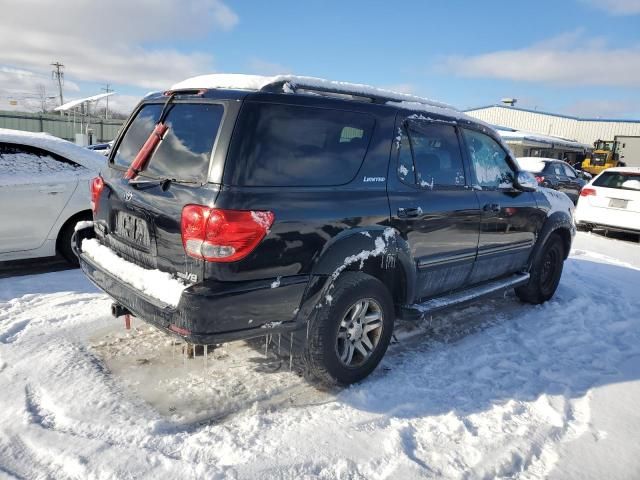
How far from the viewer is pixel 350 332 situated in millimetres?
3320

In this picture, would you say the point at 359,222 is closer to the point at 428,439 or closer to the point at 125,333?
the point at 428,439

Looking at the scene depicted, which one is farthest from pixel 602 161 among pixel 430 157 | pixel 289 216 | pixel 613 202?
pixel 289 216

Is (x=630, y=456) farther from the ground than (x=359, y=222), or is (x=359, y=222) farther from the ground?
(x=359, y=222)

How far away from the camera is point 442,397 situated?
129 inches

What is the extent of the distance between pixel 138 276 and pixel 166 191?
1.87 feet

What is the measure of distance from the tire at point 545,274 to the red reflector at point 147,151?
156 inches

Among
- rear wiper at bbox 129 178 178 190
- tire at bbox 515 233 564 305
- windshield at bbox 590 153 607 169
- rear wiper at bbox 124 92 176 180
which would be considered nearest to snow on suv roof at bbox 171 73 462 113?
rear wiper at bbox 124 92 176 180

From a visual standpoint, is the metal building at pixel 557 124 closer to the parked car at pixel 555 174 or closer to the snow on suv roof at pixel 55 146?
the parked car at pixel 555 174

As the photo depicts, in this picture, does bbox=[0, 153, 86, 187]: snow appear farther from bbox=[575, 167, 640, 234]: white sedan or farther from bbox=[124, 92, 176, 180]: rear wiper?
bbox=[575, 167, 640, 234]: white sedan

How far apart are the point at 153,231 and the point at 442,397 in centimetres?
215

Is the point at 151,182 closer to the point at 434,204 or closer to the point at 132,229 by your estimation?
the point at 132,229

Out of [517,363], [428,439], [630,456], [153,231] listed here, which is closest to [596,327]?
[517,363]

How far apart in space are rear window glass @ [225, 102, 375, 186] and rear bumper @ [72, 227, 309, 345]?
1.91ft

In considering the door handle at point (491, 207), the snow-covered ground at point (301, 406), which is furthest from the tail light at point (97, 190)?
the door handle at point (491, 207)
